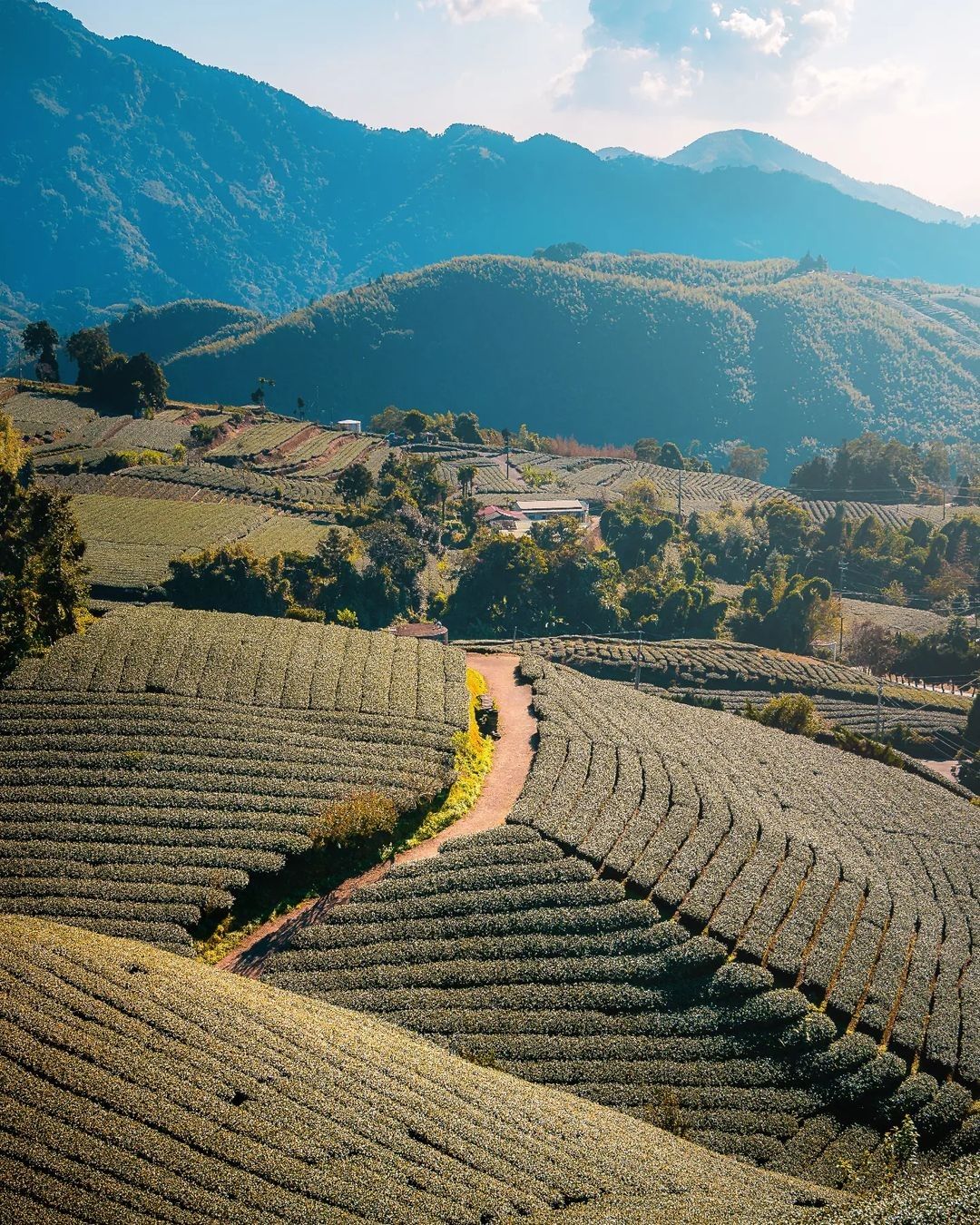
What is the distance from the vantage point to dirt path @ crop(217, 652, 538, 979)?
35625 millimetres

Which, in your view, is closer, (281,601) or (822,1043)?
(822,1043)

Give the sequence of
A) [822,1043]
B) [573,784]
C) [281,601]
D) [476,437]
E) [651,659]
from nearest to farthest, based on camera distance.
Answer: [822,1043]
[573,784]
[281,601]
[651,659]
[476,437]

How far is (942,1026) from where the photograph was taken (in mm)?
34781

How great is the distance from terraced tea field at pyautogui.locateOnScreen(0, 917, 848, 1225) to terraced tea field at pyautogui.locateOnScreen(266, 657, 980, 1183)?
317cm

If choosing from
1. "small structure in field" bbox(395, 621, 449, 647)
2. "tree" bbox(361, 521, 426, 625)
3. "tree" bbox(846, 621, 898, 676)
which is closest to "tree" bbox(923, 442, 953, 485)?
"tree" bbox(846, 621, 898, 676)

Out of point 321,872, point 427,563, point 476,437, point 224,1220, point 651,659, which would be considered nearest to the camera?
point 224,1220

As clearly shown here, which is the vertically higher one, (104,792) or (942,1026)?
(104,792)

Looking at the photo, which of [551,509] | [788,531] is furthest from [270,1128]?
[788,531]

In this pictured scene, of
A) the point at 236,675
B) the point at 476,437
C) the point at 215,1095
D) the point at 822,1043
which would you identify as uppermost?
the point at 476,437

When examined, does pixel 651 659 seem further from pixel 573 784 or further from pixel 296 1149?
pixel 296 1149

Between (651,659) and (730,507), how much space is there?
200ft

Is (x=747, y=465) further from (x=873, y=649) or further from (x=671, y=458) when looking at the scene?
(x=873, y=649)

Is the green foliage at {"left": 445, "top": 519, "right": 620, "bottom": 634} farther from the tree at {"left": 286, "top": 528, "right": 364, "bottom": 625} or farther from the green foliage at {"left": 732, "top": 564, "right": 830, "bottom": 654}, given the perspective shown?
the green foliage at {"left": 732, "top": 564, "right": 830, "bottom": 654}

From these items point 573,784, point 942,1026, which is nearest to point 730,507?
point 573,784
